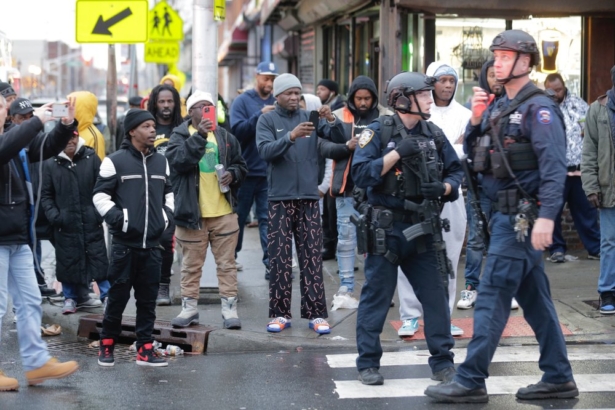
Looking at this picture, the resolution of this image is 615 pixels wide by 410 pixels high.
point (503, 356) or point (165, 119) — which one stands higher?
point (165, 119)

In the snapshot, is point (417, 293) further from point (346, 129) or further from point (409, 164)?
point (346, 129)

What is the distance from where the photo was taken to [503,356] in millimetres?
7355

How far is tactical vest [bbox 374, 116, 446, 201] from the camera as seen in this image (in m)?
6.41

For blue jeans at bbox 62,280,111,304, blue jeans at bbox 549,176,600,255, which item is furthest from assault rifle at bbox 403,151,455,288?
blue jeans at bbox 549,176,600,255

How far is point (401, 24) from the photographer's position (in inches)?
A: 461

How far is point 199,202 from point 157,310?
55.2 inches

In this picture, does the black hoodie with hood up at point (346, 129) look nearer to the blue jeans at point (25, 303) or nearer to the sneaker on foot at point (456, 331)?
the sneaker on foot at point (456, 331)

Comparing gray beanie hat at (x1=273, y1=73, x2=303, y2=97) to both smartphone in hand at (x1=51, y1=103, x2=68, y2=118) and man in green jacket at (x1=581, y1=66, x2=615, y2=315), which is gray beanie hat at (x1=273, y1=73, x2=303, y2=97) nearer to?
smartphone in hand at (x1=51, y1=103, x2=68, y2=118)

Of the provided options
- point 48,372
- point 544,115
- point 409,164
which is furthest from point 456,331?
point 48,372

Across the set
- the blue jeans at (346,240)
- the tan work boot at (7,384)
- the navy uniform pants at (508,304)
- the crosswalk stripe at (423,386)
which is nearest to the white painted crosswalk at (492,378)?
the crosswalk stripe at (423,386)

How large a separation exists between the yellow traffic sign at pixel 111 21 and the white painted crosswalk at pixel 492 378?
4.67 metres

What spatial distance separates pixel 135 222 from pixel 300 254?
1.50 metres

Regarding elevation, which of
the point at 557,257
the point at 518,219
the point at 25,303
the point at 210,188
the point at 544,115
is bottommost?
the point at 557,257

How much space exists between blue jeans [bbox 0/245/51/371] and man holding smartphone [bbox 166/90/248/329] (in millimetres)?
1579
